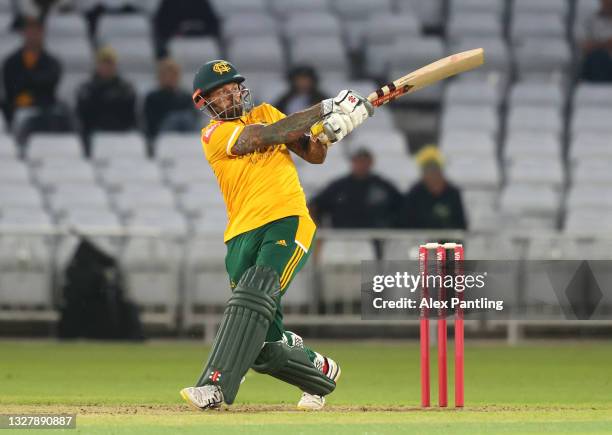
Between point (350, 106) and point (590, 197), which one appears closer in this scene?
Answer: point (350, 106)

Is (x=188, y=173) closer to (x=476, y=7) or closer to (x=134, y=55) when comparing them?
(x=134, y=55)

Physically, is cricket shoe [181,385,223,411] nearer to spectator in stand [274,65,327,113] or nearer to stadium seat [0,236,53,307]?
stadium seat [0,236,53,307]

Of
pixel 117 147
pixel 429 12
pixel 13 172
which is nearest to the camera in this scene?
pixel 13 172

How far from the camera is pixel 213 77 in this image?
8320 millimetres

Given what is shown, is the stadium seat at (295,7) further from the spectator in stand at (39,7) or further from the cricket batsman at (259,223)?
the cricket batsman at (259,223)

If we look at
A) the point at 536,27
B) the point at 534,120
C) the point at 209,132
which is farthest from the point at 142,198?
the point at 209,132

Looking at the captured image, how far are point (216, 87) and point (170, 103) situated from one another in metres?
8.70

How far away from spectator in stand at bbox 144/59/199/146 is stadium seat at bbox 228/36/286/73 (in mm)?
A: 1354

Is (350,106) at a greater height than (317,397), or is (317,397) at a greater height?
(350,106)

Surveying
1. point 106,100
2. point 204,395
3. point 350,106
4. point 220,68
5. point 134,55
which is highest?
point 134,55

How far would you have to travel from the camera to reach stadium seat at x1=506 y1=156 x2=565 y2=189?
649 inches

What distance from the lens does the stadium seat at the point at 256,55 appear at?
60.0 feet

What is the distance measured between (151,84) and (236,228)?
9946 millimetres

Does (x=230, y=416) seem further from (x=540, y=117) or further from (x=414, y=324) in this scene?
(x=540, y=117)
